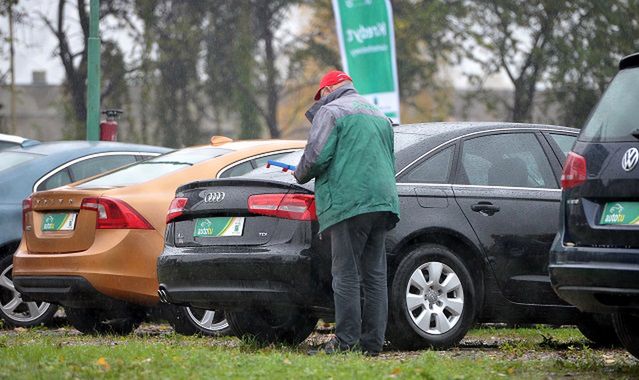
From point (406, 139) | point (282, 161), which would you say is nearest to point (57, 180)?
point (282, 161)

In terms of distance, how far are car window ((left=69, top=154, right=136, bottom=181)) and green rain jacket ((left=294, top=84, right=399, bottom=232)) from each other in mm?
3967

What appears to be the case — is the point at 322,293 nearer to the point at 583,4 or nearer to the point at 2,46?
the point at 2,46

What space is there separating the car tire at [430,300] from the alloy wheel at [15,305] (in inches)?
163

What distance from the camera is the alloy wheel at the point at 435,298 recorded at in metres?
8.41

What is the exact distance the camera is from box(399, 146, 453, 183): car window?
8609 mm

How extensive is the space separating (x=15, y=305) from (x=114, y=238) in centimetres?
208

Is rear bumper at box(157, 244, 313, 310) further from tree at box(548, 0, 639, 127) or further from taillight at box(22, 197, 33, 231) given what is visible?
tree at box(548, 0, 639, 127)

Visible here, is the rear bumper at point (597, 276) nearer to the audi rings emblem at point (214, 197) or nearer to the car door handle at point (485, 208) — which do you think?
the car door handle at point (485, 208)

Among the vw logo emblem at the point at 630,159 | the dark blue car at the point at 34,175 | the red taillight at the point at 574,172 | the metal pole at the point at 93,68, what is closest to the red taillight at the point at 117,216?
the dark blue car at the point at 34,175

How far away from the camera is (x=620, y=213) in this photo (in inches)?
261

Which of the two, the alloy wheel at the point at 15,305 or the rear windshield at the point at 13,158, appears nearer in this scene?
the alloy wheel at the point at 15,305

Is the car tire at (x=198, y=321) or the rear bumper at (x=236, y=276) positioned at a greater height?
the rear bumper at (x=236, y=276)

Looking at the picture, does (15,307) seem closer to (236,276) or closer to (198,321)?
(198,321)

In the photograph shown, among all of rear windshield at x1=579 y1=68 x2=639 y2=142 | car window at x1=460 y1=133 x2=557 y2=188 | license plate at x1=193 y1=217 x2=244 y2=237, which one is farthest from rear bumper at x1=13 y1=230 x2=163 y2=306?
rear windshield at x1=579 y1=68 x2=639 y2=142
